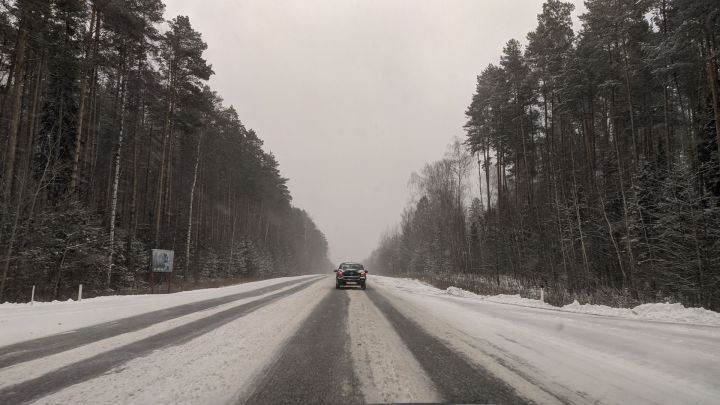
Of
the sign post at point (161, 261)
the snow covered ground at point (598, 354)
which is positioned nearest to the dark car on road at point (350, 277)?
the sign post at point (161, 261)

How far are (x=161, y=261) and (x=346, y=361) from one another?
1588 centimetres

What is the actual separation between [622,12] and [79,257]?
29.5 metres

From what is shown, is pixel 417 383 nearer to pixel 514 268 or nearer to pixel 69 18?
pixel 69 18

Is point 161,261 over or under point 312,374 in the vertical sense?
over

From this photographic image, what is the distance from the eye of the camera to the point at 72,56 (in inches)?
616

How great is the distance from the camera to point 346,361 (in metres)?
4.48

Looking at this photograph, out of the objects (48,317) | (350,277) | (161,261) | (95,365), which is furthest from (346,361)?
(161,261)

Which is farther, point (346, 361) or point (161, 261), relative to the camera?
point (161, 261)

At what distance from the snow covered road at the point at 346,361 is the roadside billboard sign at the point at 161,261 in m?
9.16

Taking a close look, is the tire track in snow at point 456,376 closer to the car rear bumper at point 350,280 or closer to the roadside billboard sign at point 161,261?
the car rear bumper at point 350,280

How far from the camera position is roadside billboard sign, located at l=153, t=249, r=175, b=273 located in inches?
660

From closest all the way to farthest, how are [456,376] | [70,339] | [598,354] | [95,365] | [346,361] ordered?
[456,376]
[95,365]
[346,361]
[598,354]
[70,339]

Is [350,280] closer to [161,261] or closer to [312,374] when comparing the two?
[161,261]

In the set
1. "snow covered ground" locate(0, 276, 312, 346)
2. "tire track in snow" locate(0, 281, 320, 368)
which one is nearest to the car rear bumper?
"snow covered ground" locate(0, 276, 312, 346)
